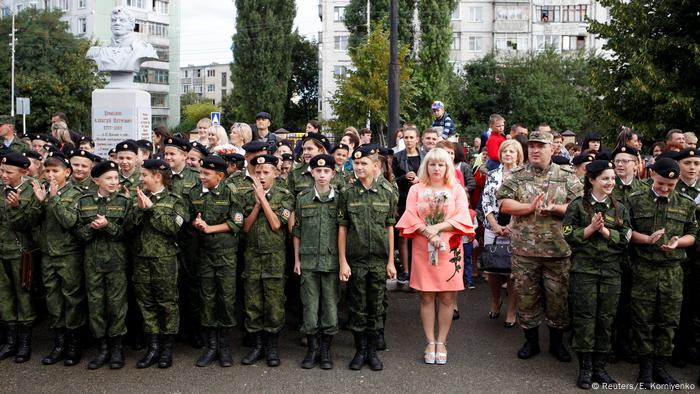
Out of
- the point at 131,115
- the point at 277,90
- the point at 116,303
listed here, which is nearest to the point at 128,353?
the point at 116,303

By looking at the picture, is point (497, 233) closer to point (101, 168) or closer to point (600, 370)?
point (600, 370)

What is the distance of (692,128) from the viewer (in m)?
13.0

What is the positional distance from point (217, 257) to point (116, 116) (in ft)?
26.4

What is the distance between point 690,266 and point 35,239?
20.9 ft

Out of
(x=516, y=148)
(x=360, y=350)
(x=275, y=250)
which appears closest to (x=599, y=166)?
(x=516, y=148)

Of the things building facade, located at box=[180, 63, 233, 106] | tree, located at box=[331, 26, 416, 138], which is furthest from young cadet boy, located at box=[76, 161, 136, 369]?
building facade, located at box=[180, 63, 233, 106]

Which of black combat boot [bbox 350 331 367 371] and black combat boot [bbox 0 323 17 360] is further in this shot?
black combat boot [bbox 0 323 17 360]

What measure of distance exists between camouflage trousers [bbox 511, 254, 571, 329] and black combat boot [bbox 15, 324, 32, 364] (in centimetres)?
482

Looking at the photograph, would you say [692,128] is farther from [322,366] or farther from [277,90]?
→ [277,90]

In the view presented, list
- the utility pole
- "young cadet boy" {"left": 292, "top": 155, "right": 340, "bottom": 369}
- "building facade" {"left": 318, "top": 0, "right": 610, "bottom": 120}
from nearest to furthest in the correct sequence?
1. "young cadet boy" {"left": 292, "top": 155, "right": 340, "bottom": 369}
2. the utility pole
3. "building facade" {"left": 318, "top": 0, "right": 610, "bottom": 120}

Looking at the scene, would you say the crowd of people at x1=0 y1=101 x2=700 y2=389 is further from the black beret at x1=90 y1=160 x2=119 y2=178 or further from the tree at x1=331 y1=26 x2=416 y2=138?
the tree at x1=331 y1=26 x2=416 y2=138

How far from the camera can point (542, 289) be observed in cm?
666

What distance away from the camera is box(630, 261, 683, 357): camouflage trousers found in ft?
19.5

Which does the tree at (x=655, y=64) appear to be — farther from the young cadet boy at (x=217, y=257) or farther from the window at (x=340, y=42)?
the window at (x=340, y=42)
